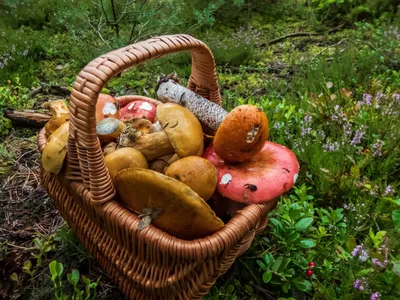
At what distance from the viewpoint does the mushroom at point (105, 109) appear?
5.64 ft

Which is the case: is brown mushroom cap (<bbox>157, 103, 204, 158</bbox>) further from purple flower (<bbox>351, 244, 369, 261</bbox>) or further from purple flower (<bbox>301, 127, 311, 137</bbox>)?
purple flower (<bbox>301, 127, 311, 137</bbox>)

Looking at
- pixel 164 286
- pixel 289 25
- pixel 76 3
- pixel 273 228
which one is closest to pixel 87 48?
pixel 76 3

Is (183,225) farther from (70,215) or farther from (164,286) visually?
(70,215)

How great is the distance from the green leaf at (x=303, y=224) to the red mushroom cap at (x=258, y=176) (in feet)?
1.18

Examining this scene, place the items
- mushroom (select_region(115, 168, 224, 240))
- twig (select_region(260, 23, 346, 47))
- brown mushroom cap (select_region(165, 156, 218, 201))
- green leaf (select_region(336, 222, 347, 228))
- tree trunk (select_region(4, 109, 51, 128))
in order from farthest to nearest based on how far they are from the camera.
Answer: twig (select_region(260, 23, 346, 47))
tree trunk (select_region(4, 109, 51, 128))
green leaf (select_region(336, 222, 347, 228))
brown mushroom cap (select_region(165, 156, 218, 201))
mushroom (select_region(115, 168, 224, 240))

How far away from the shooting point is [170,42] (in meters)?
1.47

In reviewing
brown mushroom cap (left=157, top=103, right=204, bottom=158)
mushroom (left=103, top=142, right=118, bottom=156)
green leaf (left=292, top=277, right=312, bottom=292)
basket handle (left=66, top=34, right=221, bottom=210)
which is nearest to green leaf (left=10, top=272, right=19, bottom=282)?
basket handle (left=66, top=34, right=221, bottom=210)

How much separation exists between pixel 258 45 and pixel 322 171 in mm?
2796

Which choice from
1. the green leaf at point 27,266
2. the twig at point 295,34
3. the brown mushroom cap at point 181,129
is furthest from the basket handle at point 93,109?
the twig at point 295,34

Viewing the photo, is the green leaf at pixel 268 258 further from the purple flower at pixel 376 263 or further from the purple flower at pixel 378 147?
the purple flower at pixel 378 147

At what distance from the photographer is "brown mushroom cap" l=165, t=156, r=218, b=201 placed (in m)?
1.39

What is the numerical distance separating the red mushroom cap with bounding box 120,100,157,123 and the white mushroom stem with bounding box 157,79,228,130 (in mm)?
89

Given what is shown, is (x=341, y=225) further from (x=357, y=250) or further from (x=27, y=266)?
(x=27, y=266)

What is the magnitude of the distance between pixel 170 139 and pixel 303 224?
75 centimetres
